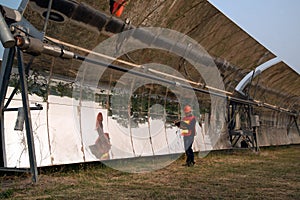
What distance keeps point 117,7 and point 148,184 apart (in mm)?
5156

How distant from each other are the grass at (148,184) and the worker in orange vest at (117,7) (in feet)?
15.2

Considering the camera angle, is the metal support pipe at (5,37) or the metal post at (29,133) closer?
the metal support pipe at (5,37)

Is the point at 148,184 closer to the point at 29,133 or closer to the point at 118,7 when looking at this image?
the point at 29,133

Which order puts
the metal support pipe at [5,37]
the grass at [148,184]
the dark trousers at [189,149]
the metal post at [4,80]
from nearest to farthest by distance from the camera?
the metal support pipe at [5,37], the grass at [148,184], the metal post at [4,80], the dark trousers at [189,149]

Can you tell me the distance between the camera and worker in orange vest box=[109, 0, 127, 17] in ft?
30.4

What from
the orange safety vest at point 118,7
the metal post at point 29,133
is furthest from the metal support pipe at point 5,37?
the orange safety vest at point 118,7

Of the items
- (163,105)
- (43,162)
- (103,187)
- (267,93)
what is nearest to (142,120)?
(163,105)

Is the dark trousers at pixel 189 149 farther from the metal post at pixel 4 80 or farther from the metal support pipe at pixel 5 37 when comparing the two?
the metal support pipe at pixel 5 37

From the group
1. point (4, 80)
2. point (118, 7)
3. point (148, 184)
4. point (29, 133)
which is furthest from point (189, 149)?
point (4, 80)

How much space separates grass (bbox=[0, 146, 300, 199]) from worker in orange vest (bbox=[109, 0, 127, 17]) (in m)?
4.64

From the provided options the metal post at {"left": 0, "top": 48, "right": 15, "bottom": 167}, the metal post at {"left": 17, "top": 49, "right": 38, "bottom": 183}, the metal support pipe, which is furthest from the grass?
the metal support pipe

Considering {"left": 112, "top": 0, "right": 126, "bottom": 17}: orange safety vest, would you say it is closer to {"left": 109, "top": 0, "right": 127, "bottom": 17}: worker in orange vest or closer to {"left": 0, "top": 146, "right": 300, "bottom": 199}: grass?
{"left": 109, "top": 0, "right": 127, "bottom": 17}: worker in orange vest

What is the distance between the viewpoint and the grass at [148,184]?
19.7 feet

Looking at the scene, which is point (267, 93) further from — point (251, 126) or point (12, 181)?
point (12, 181)
